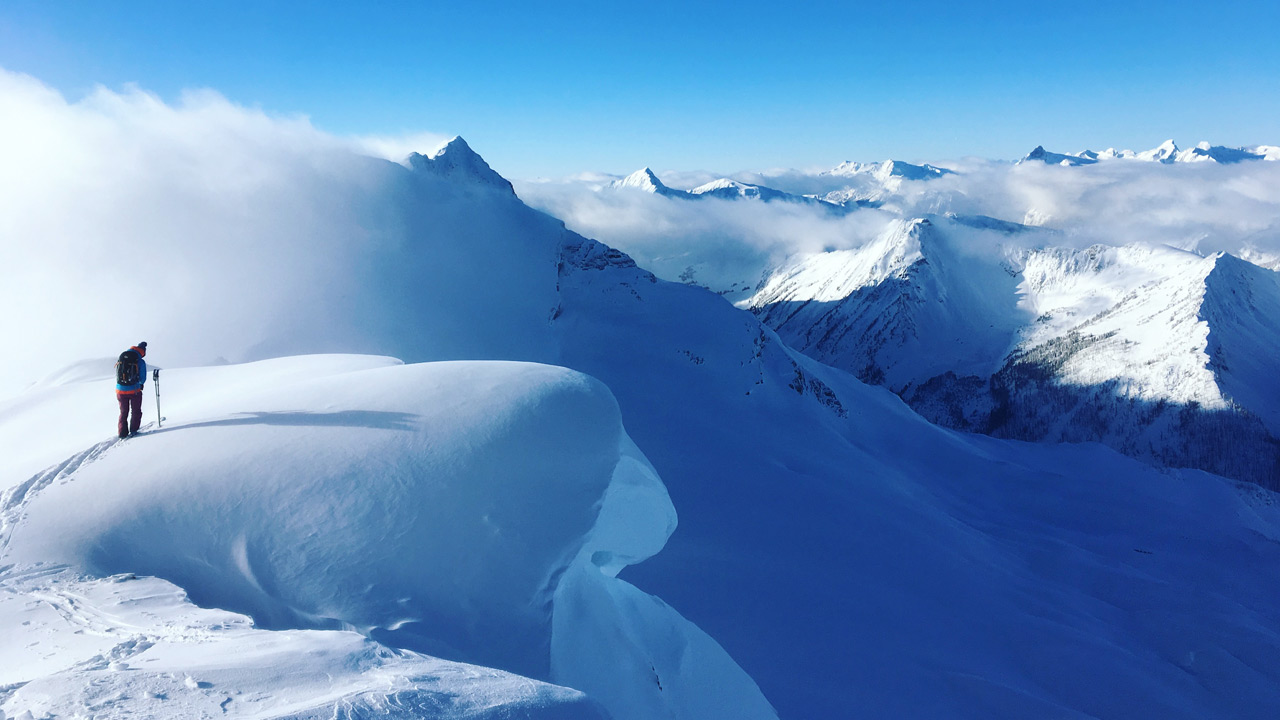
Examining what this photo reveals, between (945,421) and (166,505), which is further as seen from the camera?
(945,421)

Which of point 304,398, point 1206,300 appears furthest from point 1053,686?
point 1206,300

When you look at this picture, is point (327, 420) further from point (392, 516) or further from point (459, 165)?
point (459, 165)

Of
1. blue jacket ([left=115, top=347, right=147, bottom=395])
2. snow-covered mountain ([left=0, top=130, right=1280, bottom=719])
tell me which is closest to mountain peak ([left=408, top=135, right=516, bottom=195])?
snow-covered mountain ([left=0, top=130, right=1280, bottom=719])

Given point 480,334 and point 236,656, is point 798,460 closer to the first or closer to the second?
point 480,334

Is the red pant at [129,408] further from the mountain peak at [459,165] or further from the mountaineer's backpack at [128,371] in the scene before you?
the mountain peak at [459,165]

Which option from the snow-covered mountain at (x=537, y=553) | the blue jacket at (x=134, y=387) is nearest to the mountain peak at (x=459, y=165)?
the snow-covered mountain at (x=537, y=553)

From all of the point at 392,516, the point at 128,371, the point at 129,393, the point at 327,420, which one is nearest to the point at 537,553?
the point at 392,516
